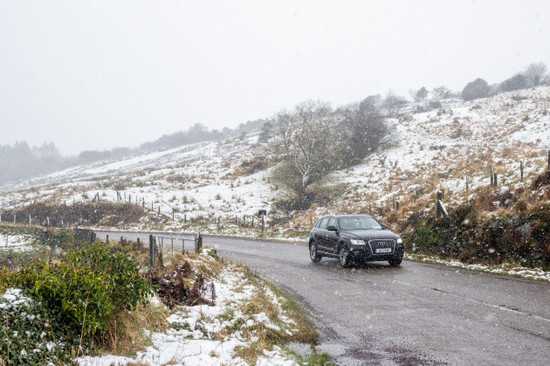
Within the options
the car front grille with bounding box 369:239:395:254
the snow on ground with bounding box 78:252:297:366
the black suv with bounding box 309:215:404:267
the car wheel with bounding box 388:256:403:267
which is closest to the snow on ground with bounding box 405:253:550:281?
the car wheel with bounding box 388:256:403:267

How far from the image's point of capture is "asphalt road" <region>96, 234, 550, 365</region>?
517cm

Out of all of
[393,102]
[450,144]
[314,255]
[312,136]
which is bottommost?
[314,255]

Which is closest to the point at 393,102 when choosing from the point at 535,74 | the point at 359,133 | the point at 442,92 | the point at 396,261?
the point at 442,92

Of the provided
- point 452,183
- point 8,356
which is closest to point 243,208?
point 452,183

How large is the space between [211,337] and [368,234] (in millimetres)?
7563

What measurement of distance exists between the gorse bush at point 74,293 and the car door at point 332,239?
8586 mm

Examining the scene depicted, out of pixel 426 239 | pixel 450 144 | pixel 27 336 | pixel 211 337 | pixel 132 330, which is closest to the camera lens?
pixel 27 336

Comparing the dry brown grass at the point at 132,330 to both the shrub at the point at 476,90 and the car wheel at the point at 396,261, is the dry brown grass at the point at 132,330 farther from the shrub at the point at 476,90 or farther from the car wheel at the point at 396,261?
the shrub at the point at 476,90

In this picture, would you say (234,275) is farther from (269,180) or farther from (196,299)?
(269,180)

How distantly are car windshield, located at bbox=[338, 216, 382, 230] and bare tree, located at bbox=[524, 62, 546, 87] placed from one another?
73485 mm

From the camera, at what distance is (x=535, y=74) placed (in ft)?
245

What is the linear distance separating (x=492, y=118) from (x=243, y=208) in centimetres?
3189

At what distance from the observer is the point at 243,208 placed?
126 feet

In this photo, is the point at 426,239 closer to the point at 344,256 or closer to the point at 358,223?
the point at 358,223
